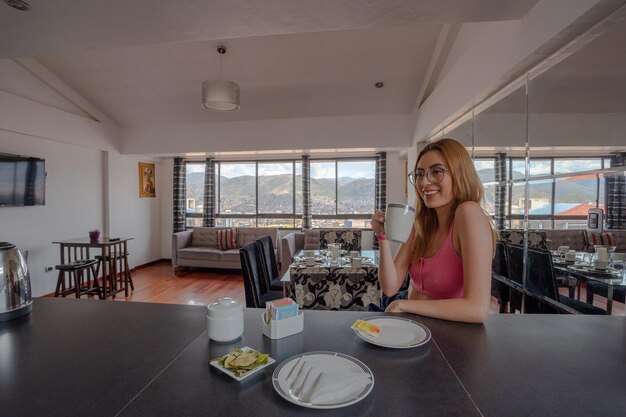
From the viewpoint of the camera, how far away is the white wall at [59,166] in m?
3.67

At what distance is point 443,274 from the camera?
1.18 meters

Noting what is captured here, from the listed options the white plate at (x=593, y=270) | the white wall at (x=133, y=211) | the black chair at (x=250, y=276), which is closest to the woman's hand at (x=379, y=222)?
the white plate at (x=593, y=270)

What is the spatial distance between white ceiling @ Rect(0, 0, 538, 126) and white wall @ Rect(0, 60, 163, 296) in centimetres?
29

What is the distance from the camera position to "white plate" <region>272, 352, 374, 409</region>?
614 mm

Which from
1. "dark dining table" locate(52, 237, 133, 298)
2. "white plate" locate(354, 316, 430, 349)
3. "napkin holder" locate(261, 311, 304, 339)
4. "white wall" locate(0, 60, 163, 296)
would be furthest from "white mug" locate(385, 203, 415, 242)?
"white wall" locate(0, 60, 163, 296)

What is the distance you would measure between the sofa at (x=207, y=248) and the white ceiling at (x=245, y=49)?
208 centimetres

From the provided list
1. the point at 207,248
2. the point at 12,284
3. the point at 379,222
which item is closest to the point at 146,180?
the point at 207,248

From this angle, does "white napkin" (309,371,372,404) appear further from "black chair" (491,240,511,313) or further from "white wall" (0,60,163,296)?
"white wall" (0,60,163,296)

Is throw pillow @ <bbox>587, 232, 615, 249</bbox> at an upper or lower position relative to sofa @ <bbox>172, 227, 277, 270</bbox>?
upper

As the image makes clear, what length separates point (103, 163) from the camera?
199 inches

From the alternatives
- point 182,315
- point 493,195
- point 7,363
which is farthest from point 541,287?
point 7,363

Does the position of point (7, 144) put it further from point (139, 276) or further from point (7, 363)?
point (7, 363)

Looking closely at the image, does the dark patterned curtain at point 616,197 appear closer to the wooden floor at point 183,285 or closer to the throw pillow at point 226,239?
the wooden floor at point 183,285

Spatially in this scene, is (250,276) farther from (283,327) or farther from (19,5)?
(19,5)
